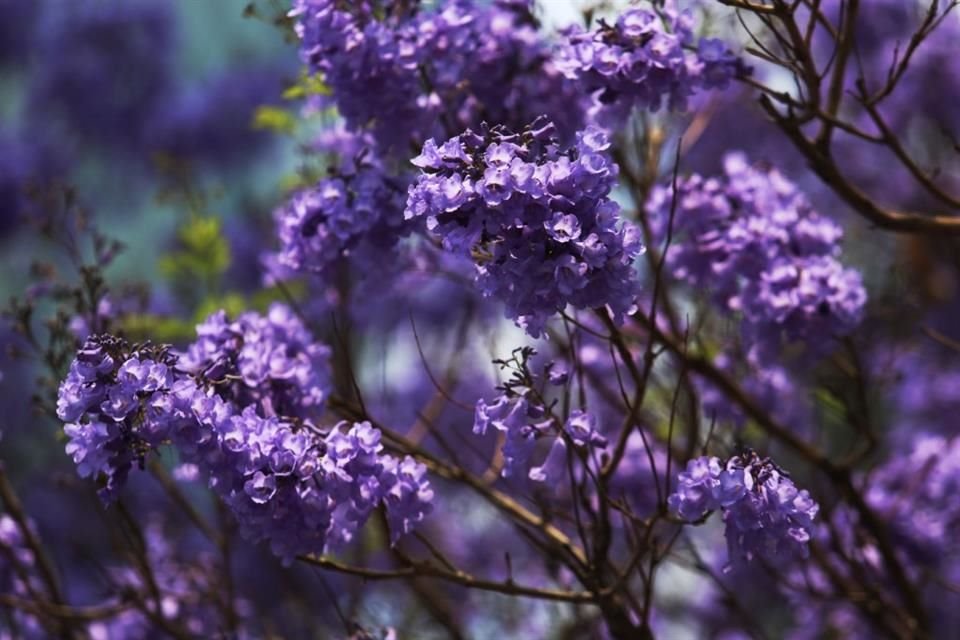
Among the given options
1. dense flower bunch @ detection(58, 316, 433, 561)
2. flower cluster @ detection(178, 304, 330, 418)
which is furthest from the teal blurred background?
dense flower bunch @ detection(58, 316, 433, 561)

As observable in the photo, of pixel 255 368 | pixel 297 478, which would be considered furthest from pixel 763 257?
pixel 297 478

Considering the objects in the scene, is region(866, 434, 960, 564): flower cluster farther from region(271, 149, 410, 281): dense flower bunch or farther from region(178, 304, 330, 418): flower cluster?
region(178, 304, 330, 418): flower cluster

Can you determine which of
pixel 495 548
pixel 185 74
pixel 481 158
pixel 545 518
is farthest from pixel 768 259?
pixel 185 74

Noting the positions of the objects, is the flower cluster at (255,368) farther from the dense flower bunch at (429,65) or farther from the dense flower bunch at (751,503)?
the dense flower bunch at (751,503)

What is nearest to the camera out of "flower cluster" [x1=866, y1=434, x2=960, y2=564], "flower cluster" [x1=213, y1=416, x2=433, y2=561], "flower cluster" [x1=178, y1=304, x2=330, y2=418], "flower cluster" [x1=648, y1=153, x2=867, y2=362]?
"flower cluster" [x1=213, y1=416, x2=433, y2=561]

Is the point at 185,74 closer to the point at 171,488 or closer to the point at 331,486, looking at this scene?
the point at 171,488
